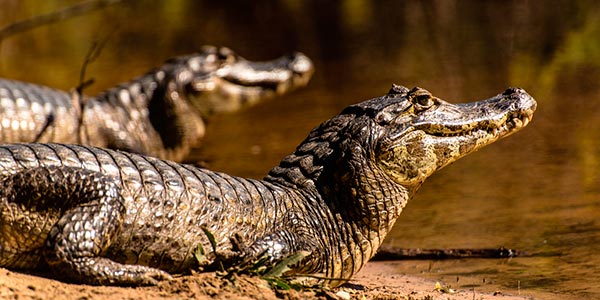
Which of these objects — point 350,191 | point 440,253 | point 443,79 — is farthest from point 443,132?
point 443,79

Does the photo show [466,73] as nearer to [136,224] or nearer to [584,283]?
[584,283]

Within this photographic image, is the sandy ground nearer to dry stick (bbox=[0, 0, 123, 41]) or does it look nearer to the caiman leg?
the caiman leg

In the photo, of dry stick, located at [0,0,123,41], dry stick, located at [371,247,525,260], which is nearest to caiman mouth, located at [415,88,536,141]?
dry stick, located at [371,247,525,260]

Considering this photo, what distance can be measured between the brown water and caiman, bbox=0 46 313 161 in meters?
0.38

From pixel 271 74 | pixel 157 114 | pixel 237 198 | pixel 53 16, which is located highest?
pixel 271 74

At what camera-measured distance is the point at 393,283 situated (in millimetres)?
5020

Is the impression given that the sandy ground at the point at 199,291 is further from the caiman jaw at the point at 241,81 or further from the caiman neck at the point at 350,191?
the caiman jaw at the point at 241,81

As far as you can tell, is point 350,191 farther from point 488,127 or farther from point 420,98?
point 488,127

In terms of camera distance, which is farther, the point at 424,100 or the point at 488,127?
the point at 488,127

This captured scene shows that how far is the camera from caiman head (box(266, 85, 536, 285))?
4730 millimetres

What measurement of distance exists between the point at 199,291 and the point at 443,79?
7.80 m

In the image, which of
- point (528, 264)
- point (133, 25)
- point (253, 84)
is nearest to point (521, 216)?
point (528, 264)

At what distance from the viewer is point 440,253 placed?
5.48 metres

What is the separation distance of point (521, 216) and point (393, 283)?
145 cm
